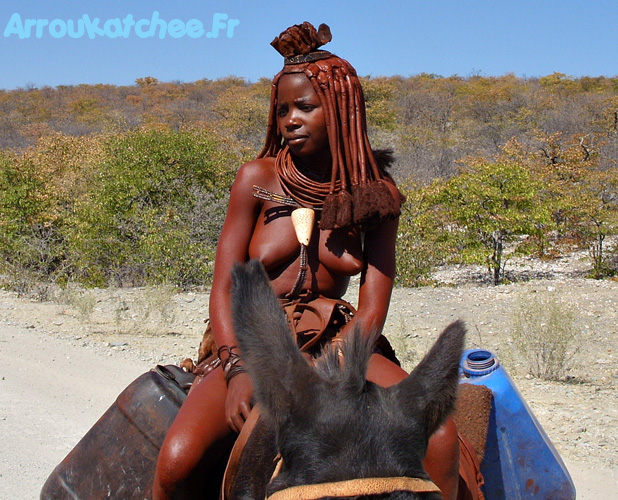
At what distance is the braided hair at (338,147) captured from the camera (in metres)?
2.43

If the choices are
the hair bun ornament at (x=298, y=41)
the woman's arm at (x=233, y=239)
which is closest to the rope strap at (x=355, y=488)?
the woman's arm at (x=233, y=239)

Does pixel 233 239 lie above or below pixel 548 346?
above

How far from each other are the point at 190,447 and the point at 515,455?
50.8 inches

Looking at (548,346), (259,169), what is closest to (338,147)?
(259,169)

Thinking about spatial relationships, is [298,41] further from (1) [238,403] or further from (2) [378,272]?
(1) [238,403]

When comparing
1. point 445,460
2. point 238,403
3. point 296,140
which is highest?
point 296,140

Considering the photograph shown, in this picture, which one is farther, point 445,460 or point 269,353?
point 445,460

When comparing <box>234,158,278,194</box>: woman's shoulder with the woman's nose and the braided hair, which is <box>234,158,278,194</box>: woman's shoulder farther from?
the woman's nose

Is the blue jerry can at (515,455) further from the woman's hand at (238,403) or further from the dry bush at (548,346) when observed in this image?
the dry bush at (548,346)

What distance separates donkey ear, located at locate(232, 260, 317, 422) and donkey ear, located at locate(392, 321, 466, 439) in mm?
225

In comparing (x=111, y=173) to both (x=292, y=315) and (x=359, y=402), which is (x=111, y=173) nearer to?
(x=292, y=315)

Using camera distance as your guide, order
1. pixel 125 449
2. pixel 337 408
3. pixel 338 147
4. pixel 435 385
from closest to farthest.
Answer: pixel 337 408
pixel 435 385
pixel 125 449
pixel 338 147

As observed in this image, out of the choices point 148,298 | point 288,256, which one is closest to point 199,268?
point 148,298

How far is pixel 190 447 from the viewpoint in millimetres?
1956
